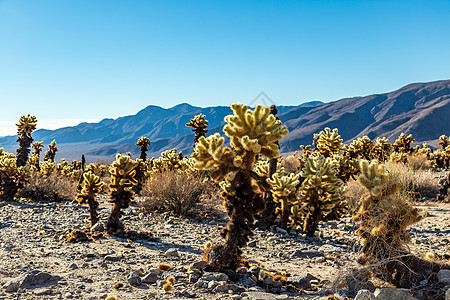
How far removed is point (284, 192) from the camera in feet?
25.5

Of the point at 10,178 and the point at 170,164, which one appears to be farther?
the point at 170,164

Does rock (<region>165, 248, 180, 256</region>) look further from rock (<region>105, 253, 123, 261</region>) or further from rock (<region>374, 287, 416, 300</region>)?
rock (<region>374, 287, 416, 300</region>)

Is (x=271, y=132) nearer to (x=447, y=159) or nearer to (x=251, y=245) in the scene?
(x=251, y=245)

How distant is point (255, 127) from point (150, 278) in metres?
2.44

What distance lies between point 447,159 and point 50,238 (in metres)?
23.7

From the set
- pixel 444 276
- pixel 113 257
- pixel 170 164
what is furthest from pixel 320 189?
pixel 170 164

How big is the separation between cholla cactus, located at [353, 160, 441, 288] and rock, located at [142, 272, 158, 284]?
2.79 metres

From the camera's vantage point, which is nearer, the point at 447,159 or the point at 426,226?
the point at 426,226

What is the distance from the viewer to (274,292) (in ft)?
15.0

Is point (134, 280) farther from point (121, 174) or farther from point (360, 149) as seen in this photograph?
point (360, 149)

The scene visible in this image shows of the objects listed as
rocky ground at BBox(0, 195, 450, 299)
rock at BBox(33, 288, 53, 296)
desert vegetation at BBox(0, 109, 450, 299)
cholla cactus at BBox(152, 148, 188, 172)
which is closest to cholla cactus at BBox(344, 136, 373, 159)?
desert vegetation at BBox(0, 109, 450, 299)

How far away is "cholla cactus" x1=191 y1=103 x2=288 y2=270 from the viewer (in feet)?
16.2

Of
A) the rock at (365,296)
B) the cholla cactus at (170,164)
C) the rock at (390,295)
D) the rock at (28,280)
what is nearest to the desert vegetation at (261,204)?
the rock at (390,295)

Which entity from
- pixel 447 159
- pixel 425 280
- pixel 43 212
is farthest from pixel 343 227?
pixel 447 159
